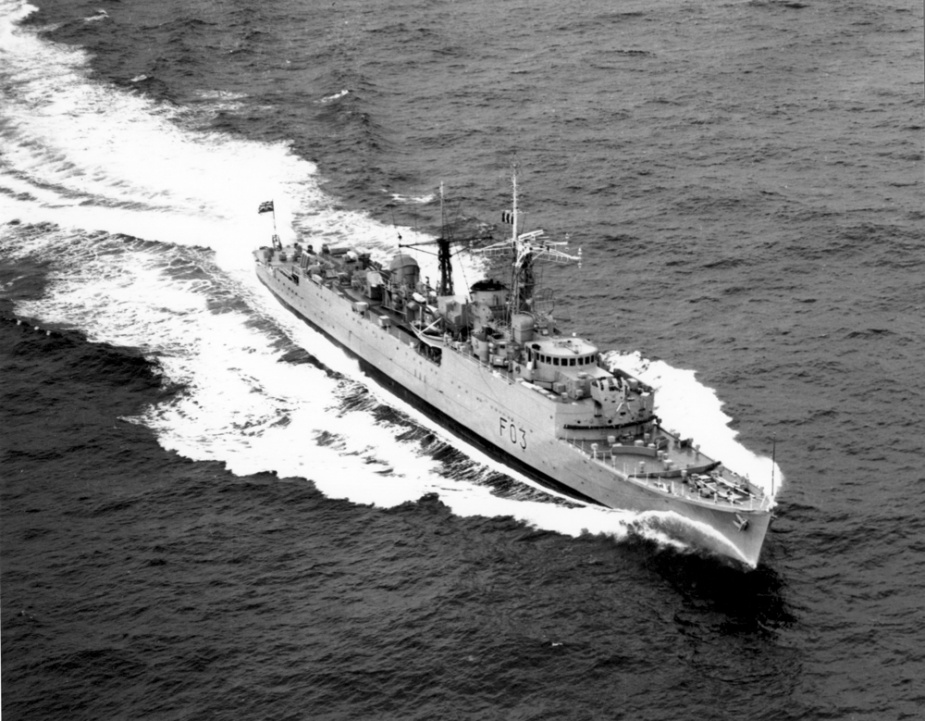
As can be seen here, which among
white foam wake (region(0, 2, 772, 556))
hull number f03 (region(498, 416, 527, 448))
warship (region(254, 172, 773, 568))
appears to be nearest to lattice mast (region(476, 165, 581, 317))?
warship (region(254, 172, 773, 568))

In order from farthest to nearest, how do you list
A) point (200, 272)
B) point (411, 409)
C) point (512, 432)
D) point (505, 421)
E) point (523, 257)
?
point (200, 272)
point (411, 409)
point (523, 257)
point (505, 421)
point (512, 432)

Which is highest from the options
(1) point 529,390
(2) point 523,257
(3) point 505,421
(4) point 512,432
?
(2) point 523,257

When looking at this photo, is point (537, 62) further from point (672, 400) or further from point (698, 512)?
point (698, 512)

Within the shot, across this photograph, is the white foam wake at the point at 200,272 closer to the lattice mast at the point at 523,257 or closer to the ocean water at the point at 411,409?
the ocean water at the point at 411,409

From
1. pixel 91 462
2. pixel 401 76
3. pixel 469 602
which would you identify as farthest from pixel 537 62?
pixel 469 602

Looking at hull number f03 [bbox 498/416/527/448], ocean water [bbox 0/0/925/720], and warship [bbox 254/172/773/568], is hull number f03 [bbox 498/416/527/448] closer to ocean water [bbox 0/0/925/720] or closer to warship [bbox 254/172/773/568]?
warship [bbox 254/172/773/568]

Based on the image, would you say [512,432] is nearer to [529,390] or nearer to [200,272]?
[529,390]

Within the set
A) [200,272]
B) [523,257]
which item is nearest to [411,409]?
[523,257]
